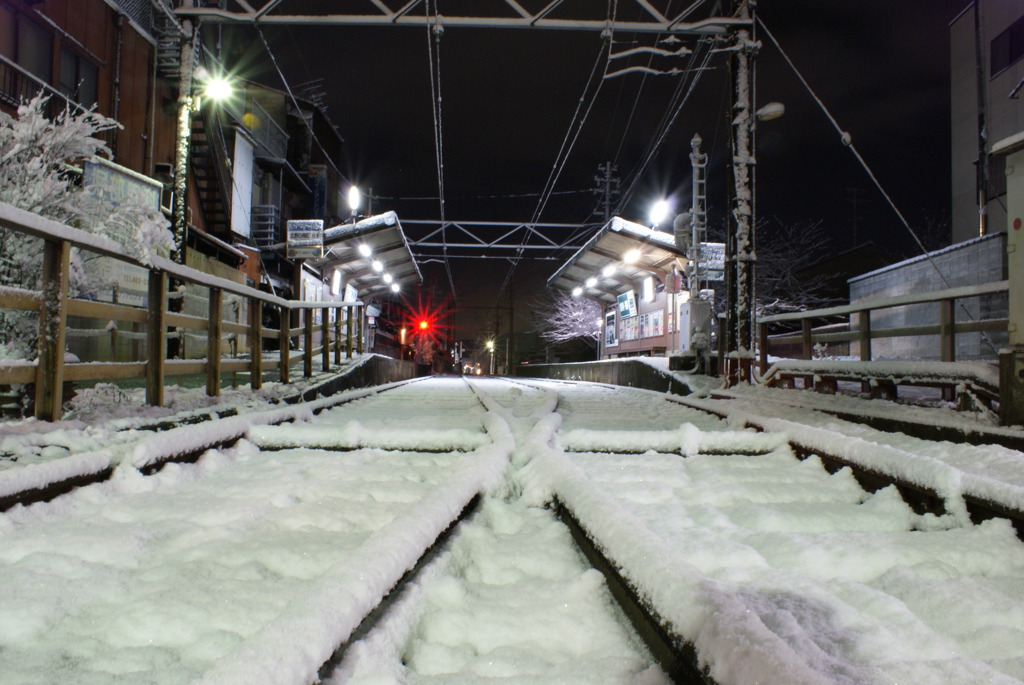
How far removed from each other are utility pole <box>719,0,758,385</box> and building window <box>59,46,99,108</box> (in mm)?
15380

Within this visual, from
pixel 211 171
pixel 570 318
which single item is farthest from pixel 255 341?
pixel 570 318

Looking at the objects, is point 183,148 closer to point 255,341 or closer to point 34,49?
point 255,341

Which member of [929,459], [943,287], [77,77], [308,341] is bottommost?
[929,459]

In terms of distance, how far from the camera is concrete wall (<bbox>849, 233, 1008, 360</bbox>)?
17453mm

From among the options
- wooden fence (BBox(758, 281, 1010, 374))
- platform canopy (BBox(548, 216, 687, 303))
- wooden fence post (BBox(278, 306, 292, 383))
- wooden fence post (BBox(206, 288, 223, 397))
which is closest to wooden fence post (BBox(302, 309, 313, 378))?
wooden fence post (BBox(278, 306, 292, 383))

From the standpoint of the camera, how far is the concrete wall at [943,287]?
17453 mm

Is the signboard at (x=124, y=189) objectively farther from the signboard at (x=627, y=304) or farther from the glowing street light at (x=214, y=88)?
the signboard at (x=627, y=304)

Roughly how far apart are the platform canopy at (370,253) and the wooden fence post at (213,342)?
1511 centimetres

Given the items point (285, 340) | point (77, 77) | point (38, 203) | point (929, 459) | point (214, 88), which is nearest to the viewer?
point (929, 459)

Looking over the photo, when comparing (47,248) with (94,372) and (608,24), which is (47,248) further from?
(608,24)

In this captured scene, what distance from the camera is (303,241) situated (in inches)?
757

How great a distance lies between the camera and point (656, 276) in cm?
2303

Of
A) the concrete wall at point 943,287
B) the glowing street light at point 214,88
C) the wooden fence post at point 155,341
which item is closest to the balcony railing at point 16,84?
the glowing street light at point 214,88

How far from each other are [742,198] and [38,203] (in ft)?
30.7
